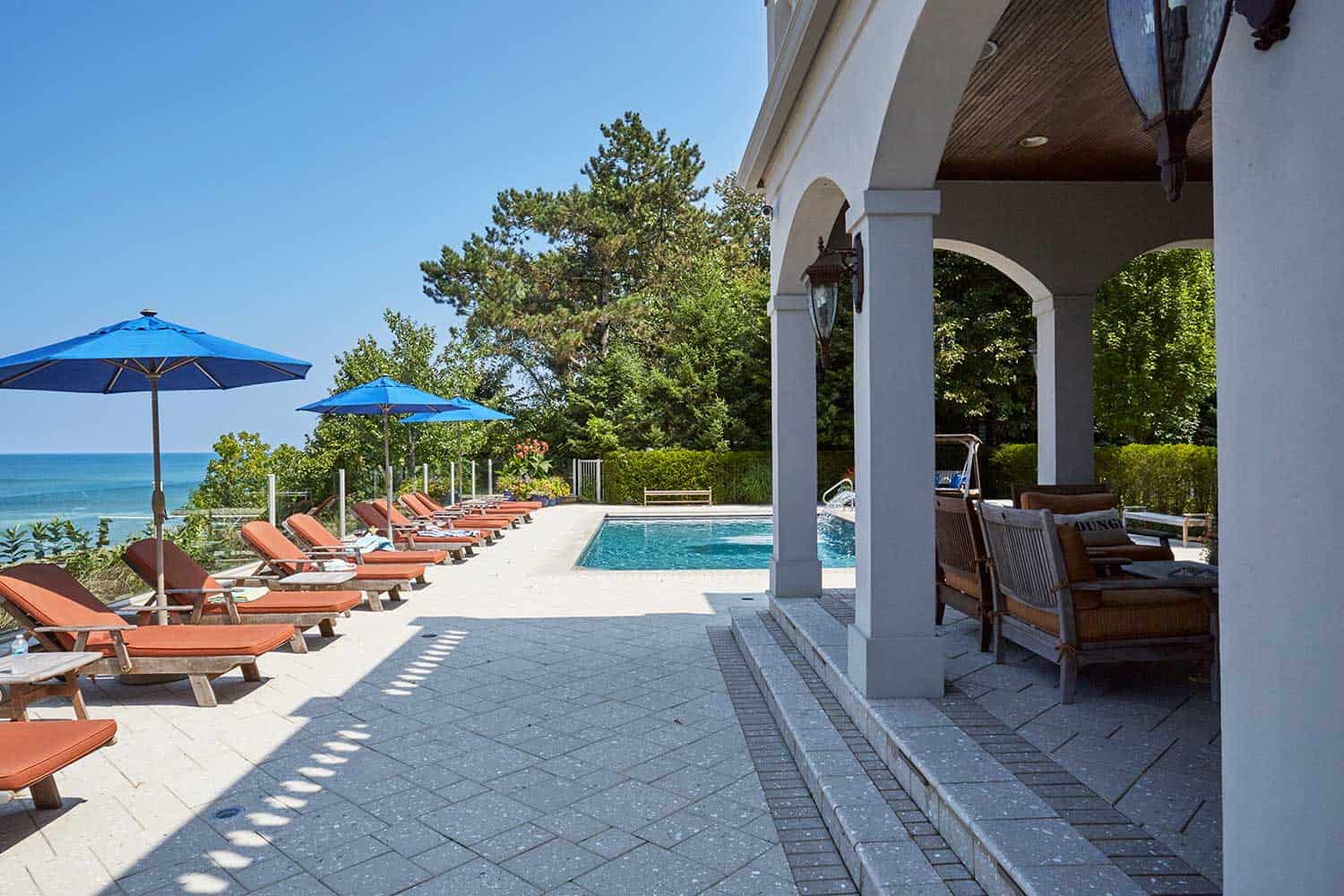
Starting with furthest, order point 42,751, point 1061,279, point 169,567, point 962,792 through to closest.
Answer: point 1061,279
point 169,567
point 42,751
point 962,792

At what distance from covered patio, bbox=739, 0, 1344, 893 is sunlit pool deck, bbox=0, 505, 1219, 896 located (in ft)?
0.75

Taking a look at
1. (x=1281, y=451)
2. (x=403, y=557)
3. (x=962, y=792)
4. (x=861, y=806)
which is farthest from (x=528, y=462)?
(x=1281, y=451)

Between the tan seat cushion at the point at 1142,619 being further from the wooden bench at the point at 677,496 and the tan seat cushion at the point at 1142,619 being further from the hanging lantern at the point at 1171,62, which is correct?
the wooden bench at the point at 677,496

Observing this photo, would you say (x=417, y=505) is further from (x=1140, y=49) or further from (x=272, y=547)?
(x=1140, y=49)

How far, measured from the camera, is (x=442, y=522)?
13547 millimetres

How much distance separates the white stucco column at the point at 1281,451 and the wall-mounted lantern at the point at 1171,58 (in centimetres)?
6

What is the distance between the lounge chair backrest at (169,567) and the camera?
6.30 m

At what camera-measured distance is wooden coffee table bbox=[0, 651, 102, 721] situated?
4000mm

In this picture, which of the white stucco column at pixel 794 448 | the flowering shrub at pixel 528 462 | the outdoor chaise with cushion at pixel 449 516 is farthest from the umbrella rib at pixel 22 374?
→ the flowering shrub at pixel 528 462

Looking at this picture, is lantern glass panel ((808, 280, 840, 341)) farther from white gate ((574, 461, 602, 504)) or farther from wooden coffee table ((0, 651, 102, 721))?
white gate ((574, 461, 602, 504))

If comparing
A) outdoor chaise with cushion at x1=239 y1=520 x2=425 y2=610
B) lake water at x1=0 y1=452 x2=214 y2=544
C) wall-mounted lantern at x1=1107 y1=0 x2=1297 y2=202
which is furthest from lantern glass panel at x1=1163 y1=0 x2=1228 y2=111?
lake water at x1=0 y1=452 x2=214 y2=544

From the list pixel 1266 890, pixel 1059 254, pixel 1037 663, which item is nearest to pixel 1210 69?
pixel 1266 890

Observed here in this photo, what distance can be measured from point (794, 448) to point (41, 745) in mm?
4967

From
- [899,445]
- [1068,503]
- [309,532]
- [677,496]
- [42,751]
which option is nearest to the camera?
[42,751]
